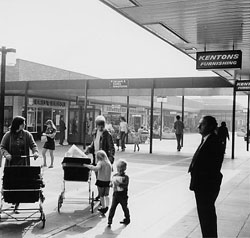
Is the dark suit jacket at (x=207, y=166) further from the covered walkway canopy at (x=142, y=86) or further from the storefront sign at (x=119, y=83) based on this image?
the storefront sign at (x=119, y=83)

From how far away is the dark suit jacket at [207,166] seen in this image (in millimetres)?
4781

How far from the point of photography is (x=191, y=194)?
8.77 metres

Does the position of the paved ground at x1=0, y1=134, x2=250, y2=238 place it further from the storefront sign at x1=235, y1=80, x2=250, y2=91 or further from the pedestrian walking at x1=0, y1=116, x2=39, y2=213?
the storefront sign at x1=235, y1=80, x2=250, y2=91

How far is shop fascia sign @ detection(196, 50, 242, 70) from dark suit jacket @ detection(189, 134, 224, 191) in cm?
496

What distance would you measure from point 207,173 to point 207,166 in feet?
0.29

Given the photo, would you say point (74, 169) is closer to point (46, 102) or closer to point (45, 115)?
point (46, 102)

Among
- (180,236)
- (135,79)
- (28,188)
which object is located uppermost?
(135,79)

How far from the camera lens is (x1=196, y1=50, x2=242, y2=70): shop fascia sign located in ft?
30.9

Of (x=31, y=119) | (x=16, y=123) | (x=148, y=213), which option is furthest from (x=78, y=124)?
(x=148, y=213)

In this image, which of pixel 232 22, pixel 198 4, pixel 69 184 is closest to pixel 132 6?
pixel 198 4

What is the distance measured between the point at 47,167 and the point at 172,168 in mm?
4266

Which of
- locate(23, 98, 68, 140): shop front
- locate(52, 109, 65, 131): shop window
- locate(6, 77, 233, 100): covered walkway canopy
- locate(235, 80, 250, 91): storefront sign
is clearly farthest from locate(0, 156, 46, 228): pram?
locate(52, 109, 65, 131): shop window

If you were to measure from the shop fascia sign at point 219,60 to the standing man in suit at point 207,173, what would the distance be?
485cm

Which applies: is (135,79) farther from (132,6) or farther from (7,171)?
(7,171)
